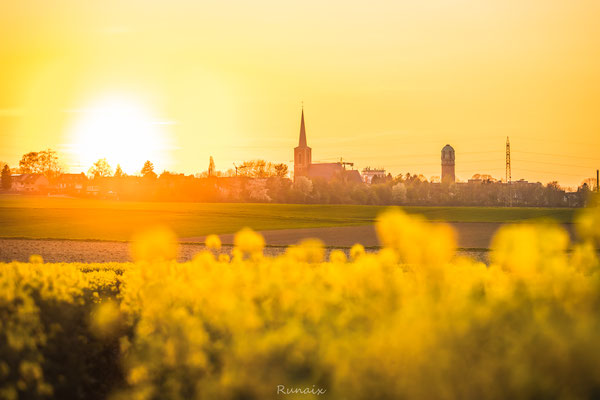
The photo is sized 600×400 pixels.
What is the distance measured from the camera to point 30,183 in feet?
294

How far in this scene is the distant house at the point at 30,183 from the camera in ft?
281

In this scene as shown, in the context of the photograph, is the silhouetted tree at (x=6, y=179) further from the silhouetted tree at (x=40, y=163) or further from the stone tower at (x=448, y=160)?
the stone tower at (x=448, y=160)

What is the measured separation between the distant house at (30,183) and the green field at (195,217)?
81.2 feet

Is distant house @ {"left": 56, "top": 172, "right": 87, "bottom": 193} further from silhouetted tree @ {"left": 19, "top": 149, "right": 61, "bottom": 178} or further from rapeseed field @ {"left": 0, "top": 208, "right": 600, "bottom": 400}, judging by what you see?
rapeseed field @ {"left": 0, "top": 208, "right": 600, "bottom": 400}

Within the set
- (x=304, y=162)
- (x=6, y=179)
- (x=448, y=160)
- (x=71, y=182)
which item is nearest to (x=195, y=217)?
(x=6, y=179)

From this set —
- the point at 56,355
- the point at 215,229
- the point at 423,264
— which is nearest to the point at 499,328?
the point at 423,264

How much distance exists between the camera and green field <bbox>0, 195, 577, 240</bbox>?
4016 centimetres

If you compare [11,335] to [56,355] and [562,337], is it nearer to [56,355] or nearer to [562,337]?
[56,355]

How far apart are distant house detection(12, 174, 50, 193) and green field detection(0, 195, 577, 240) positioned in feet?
81.2

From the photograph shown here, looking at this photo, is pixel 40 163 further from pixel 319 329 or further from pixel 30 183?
pixel 319 329

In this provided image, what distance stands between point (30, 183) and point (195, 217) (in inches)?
2016

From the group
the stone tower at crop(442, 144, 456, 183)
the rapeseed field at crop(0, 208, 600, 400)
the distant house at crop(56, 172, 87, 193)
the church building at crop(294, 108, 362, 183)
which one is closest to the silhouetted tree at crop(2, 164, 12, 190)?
the distant house at crop(56, 172, 87, 193)

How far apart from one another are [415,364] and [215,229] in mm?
38320

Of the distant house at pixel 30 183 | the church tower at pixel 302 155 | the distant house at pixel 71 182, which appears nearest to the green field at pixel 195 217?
the distant house at pixel 30 183
